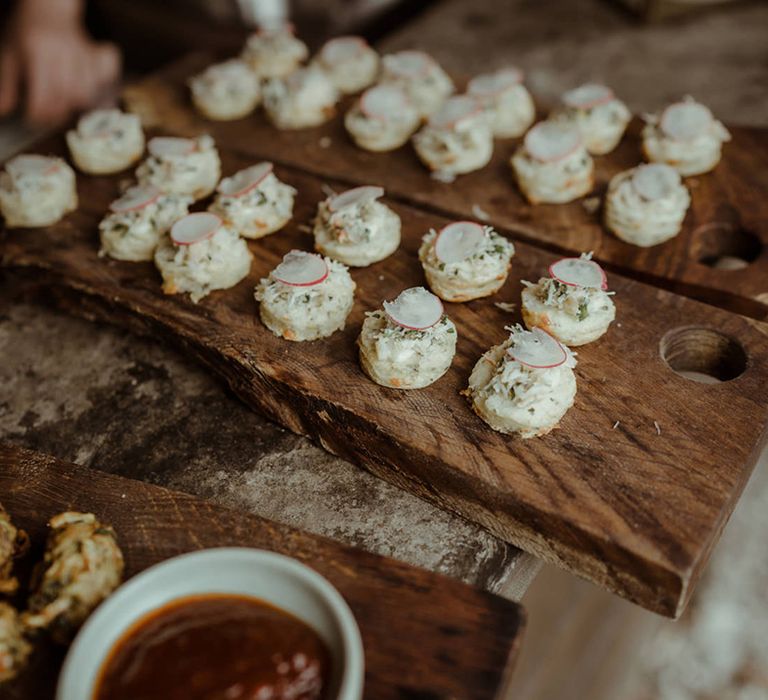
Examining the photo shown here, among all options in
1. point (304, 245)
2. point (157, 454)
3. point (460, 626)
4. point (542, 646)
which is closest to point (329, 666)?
point (460, 626)

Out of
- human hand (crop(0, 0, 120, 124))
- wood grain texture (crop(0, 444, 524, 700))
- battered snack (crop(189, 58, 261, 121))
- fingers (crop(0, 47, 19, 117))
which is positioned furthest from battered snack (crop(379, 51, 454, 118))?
wood grain texture (crop(0, 444, 524, 700))

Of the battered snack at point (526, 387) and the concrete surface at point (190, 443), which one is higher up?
the battered snack at point (526, 387)

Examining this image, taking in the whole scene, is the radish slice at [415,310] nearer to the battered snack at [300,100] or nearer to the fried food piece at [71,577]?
the fried food piece at [71,577]

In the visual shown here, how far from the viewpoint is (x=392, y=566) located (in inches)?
90.4

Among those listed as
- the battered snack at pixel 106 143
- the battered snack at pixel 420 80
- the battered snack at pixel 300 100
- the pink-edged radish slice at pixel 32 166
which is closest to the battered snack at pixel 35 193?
the pink-edged radish slice at pixel 32 166

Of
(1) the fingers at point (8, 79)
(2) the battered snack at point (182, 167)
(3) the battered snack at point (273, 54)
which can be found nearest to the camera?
(2) the battered snack at point (182, 167)

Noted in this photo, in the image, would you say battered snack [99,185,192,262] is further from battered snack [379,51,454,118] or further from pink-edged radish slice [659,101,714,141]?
pink-edged radish slice [659,101,714,141]

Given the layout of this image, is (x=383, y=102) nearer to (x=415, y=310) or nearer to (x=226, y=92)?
(x=226, y=92)

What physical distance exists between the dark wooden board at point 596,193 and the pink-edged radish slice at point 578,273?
15.5 inches

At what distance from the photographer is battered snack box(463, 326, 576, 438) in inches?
104

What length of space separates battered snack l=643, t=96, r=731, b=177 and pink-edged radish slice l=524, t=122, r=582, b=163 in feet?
1.34

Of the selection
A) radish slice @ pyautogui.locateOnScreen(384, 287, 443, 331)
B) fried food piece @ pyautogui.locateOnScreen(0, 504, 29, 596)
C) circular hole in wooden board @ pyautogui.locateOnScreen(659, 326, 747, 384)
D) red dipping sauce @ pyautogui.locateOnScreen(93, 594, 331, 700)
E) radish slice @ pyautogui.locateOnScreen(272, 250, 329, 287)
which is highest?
radish slice @ pyautogui.locateOnScreen(272, 250, 329, 287)

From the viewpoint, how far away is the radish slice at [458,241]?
318 cm

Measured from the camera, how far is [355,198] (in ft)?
11.4
